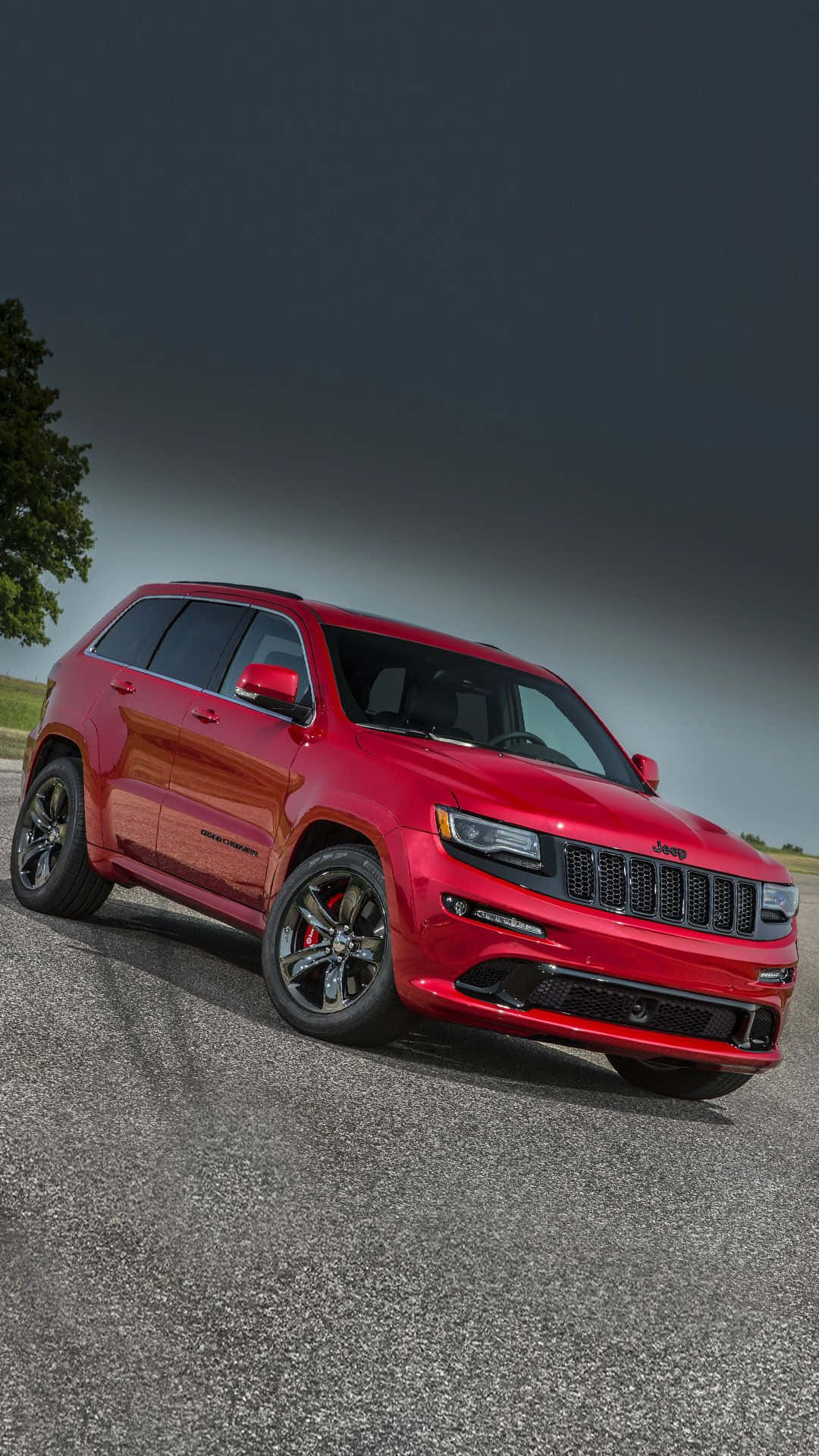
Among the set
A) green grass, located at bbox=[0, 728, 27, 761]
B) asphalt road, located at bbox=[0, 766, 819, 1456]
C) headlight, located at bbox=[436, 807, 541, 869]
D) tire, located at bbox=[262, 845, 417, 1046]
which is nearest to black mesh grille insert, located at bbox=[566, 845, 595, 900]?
headlight, located at bbox=[436, 807, 541, 869]

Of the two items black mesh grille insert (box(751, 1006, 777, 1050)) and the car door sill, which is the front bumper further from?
the car door sill

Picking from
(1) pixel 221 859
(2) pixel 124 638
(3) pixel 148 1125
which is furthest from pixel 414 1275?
(2) pixel 124 638

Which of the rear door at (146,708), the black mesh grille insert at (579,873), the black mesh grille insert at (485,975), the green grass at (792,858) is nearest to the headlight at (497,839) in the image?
the black mesh grille insert at (579,873)

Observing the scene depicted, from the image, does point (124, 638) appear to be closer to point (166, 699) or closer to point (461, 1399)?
point (166, 699)

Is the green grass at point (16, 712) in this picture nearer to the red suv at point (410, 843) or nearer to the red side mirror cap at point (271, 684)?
the red suv at point (410, 843)

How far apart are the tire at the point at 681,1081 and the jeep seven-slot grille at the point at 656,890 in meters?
0.77

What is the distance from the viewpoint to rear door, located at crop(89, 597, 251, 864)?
738cm

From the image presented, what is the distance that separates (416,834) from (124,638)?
10.5 ft

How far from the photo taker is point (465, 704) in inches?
289

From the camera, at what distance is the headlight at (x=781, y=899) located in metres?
6.16

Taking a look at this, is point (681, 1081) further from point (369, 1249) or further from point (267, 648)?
point (369, 1249)

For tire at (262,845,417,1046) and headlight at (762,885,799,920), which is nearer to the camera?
tire at (262,845,417,1046)

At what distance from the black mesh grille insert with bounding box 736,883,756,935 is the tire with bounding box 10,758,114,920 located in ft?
11.7

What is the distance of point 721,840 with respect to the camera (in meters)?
6.26
